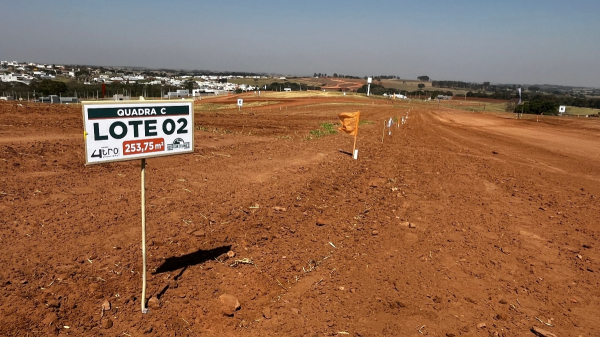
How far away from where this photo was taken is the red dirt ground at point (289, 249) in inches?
181

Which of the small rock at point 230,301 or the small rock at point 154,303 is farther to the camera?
the small rock at point 230,301

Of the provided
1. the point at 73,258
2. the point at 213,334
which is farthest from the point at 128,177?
the point at 213,334

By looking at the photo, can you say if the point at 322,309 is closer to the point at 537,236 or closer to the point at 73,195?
the point at 537,236

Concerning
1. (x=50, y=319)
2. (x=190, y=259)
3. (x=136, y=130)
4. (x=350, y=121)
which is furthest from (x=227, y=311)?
(x=350, y=121)

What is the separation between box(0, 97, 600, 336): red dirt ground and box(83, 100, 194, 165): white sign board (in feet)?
6.24

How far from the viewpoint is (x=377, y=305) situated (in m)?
4.96

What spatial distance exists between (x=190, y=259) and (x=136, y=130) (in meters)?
2.43

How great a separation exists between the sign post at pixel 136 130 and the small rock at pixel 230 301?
3.00ft

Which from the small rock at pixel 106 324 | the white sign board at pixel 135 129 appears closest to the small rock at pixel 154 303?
the small rock at pixel 106 324

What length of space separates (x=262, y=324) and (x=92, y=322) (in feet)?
6.33

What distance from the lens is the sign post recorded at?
3.88 metres

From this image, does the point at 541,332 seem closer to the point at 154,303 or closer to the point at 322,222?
the point at 322,222

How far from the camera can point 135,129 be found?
4.20 meters

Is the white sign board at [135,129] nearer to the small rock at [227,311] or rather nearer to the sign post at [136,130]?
the sign post at [136,130]
